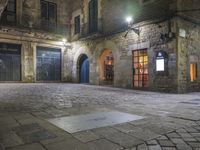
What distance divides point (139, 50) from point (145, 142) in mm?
8720

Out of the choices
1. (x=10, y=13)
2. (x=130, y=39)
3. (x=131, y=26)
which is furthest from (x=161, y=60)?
(x=10, y=13)

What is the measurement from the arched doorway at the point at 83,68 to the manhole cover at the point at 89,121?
12.6 meters

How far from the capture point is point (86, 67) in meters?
16.5

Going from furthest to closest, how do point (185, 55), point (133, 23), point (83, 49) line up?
point (83, 49) → point (133, 23) → point (185, 55)

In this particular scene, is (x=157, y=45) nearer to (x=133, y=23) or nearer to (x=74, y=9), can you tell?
(x=133, y=23)

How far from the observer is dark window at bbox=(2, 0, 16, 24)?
14.9m

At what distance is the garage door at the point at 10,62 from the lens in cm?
1440

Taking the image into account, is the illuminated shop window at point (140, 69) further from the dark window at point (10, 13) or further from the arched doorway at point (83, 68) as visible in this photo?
the dark window at point (10, 13)

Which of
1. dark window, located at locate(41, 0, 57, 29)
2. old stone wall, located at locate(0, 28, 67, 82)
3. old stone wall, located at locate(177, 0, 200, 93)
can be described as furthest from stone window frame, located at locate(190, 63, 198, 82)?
dark window, located at locate(41, 0, 57, 29)

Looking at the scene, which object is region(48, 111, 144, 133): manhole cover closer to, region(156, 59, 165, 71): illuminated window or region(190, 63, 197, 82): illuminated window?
region(156, 59, 165, 71): illuminated window

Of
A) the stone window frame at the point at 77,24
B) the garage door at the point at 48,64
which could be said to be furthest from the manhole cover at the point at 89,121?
the stone window frame at the point at 77,24

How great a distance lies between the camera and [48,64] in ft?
53.7

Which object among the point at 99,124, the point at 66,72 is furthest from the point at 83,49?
the point at 99,124

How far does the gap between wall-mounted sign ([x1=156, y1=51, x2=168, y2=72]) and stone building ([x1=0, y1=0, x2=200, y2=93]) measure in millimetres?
27
